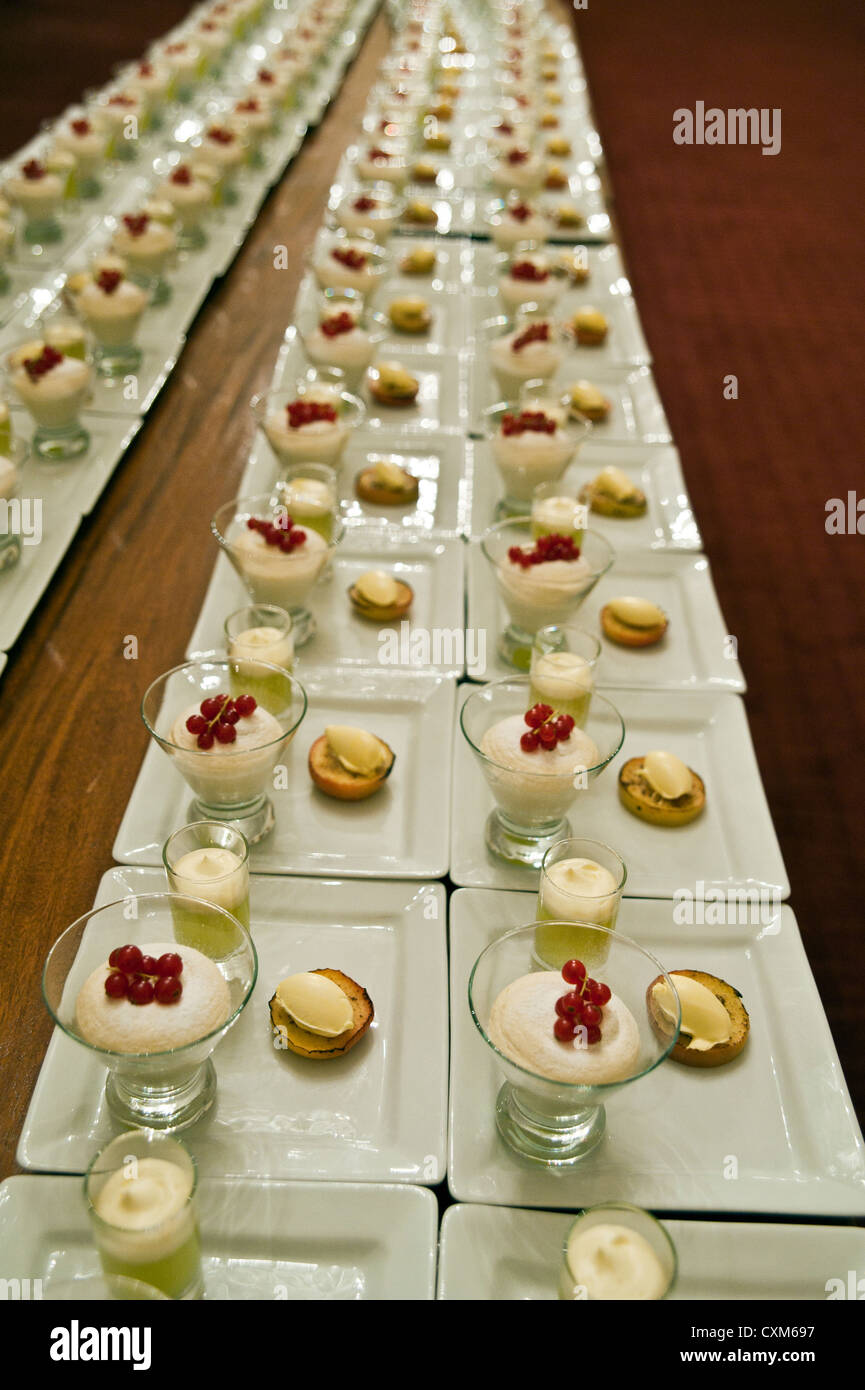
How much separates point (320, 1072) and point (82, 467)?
150cm

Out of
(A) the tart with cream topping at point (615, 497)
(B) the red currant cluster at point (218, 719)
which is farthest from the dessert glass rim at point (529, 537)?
(B) the red currant cluster at point (218, 719)

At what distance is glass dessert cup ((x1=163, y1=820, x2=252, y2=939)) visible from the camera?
1287 mm

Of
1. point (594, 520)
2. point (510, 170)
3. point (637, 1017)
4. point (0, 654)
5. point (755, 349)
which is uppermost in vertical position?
point (510, 170)

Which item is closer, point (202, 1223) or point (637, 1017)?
point (202, 1223)

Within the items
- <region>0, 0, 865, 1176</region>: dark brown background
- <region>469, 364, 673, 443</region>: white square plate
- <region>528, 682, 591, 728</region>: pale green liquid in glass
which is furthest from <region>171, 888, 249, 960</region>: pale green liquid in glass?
<region>469, 364, 673, 443</region>: white square plate

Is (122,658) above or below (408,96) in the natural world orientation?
below

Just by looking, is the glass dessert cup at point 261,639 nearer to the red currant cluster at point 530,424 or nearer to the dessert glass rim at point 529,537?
the dessert glass rim at point 529,537

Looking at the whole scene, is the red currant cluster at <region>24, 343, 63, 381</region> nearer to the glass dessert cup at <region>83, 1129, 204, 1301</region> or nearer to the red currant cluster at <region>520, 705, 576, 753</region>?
the red currant cluster at <region>520, 705, 576, 753</region>

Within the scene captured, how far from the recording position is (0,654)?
1.82 m

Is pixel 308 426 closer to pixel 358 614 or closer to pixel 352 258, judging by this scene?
pixel 358 614

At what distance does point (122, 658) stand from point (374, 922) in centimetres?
74

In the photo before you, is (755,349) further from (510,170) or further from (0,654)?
(0,654)
